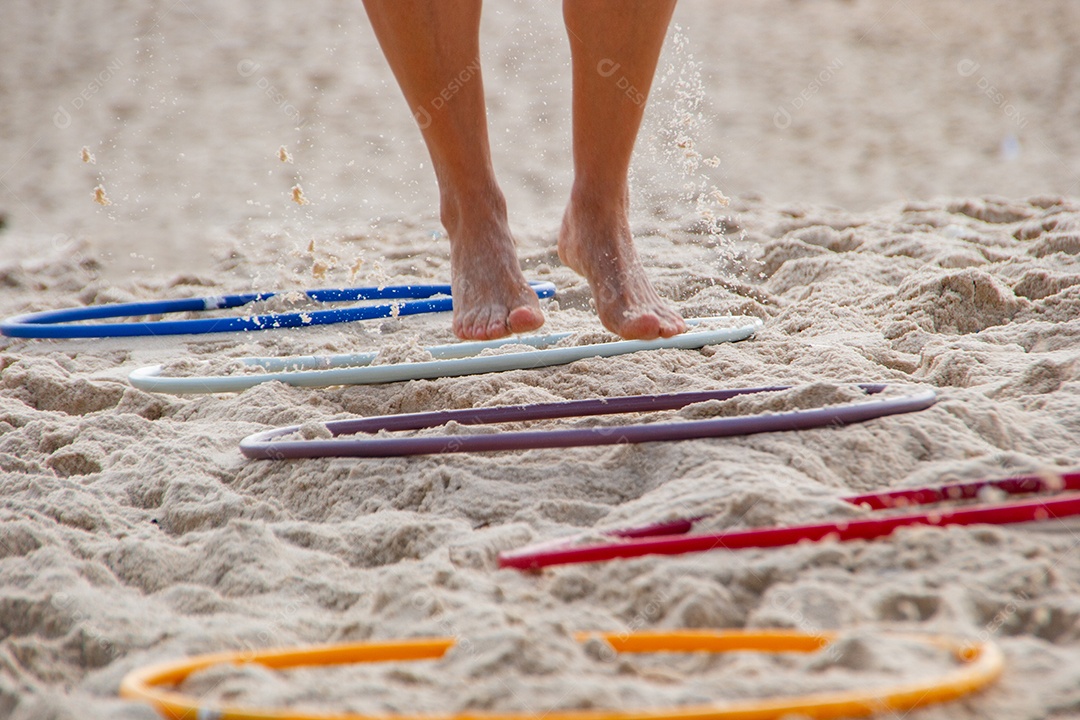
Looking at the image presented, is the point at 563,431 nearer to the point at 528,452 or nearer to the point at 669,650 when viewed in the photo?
the point at 528,452

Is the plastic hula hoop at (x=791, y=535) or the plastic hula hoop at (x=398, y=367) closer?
the plastic hula hoop at (x=791, y=535)

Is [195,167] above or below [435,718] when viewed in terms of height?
above

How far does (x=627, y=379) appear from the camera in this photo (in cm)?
228

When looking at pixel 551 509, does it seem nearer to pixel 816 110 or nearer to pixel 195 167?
pixel 195 167

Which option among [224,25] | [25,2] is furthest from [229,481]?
[25,2]

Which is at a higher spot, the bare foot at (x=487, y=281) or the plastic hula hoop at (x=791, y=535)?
the bare foot at (x=487, y=281)

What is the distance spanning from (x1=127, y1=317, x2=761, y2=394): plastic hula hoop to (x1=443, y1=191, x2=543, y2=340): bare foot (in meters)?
0.14

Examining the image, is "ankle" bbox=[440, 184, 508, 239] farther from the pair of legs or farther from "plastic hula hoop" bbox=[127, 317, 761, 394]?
"plastic hula hoop" bbox=[127, 317, 761, 394]

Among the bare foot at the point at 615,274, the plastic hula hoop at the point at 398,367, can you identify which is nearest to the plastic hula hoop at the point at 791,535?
the bare foot at the point at 615,274

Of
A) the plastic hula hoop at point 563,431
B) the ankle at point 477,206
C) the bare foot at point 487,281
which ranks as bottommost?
the plastic hula hoop at point 563,431

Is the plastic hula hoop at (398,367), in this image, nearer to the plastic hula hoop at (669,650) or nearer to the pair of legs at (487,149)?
the pair of legs at (487,149)

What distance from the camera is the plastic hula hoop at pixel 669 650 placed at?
3.04 ft

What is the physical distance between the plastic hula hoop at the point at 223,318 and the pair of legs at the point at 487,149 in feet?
2.57

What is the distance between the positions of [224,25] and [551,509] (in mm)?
7593
